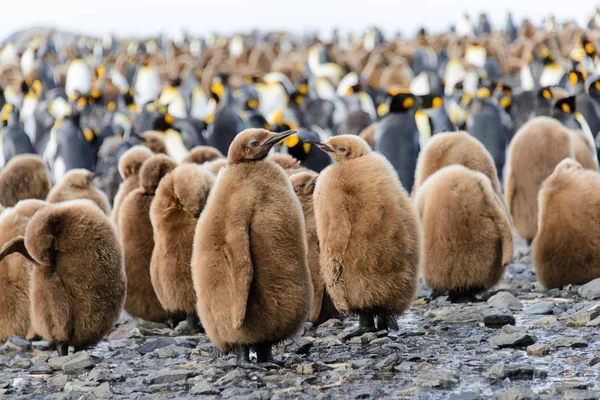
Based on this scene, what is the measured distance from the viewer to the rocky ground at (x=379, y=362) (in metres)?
3.85

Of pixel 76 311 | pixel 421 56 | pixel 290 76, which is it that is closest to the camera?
pixel 76 311

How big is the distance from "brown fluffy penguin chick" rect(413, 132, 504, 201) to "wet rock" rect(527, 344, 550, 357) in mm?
2601

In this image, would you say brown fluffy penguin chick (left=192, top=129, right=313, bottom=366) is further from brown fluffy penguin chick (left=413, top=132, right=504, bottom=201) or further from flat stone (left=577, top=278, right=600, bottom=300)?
brown fluffy penguin chick (left=413, top=132, right=504, bottom=201)

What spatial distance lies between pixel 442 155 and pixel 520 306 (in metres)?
1.85

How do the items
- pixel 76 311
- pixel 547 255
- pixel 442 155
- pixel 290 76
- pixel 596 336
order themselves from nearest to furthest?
pixel 596 336, pixel 76 311, pixel 547 255, pixel 442 155, pixel 290 76

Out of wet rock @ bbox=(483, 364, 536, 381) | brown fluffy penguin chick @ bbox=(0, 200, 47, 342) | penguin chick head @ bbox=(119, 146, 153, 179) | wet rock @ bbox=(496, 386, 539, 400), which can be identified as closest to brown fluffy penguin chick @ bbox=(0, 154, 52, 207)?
penguin chick head @ bbox=(119, 146, 153, 179)

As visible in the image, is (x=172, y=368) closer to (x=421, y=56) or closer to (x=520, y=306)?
(x=520, y=306)

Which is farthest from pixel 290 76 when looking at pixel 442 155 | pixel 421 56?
pixel 442 155

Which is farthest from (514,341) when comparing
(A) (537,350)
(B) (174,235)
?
(B) (174,235)

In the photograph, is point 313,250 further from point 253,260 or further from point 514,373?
point 514,373

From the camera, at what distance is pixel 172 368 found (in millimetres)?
4582

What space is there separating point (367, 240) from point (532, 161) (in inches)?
150

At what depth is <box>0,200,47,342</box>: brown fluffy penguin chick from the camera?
212 inches

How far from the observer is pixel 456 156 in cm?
704
